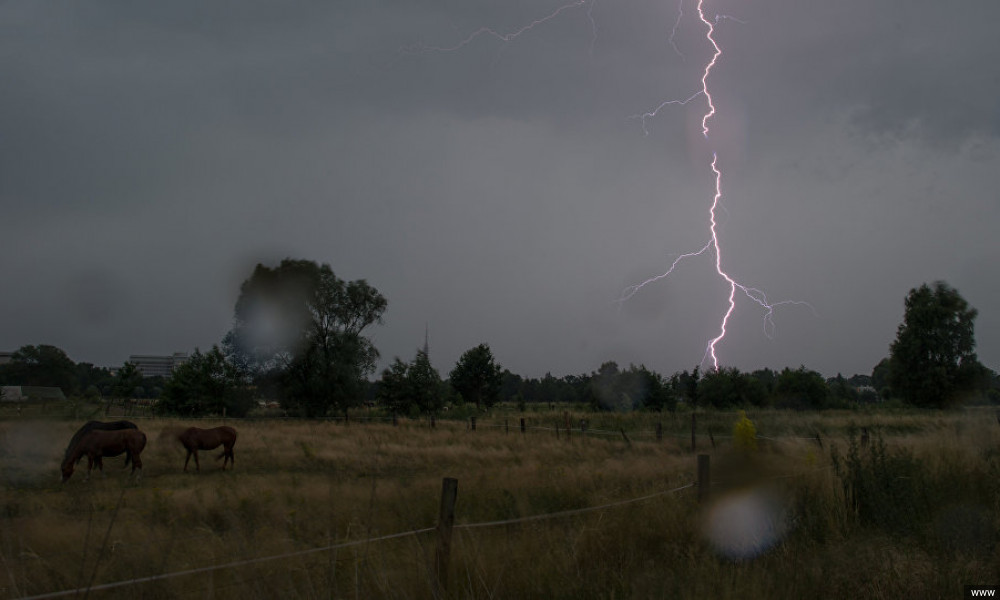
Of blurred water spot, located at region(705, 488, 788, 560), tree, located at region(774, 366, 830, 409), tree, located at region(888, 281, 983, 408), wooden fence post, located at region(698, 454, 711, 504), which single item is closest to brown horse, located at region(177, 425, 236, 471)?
wooden fence post, located at region(698, 454, 711, 504)

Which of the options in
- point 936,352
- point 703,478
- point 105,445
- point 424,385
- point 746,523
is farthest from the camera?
point 936,352

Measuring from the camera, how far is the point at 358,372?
4512 cm

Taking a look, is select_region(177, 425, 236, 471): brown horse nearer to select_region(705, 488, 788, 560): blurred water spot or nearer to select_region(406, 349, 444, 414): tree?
select_region(705, 488, 788, 560): blurred water spot

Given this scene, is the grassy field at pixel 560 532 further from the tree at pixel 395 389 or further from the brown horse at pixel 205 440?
the tree at pixel 395 389

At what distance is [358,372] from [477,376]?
915 inches

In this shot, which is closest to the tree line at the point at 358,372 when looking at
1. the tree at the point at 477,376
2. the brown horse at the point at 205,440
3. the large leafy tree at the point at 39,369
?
the tree at the point at 477,376

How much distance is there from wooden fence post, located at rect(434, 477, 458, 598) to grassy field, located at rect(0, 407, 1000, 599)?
12 cm

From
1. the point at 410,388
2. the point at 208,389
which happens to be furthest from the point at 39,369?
the point at 410,388

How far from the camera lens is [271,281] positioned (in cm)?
4588

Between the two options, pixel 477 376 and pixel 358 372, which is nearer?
pixel 358 372

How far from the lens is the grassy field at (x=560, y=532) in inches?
181

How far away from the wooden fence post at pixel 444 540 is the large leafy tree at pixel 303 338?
39.8 meters

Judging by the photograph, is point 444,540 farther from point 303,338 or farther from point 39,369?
point 39,369

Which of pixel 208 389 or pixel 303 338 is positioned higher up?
pixel 303 338
